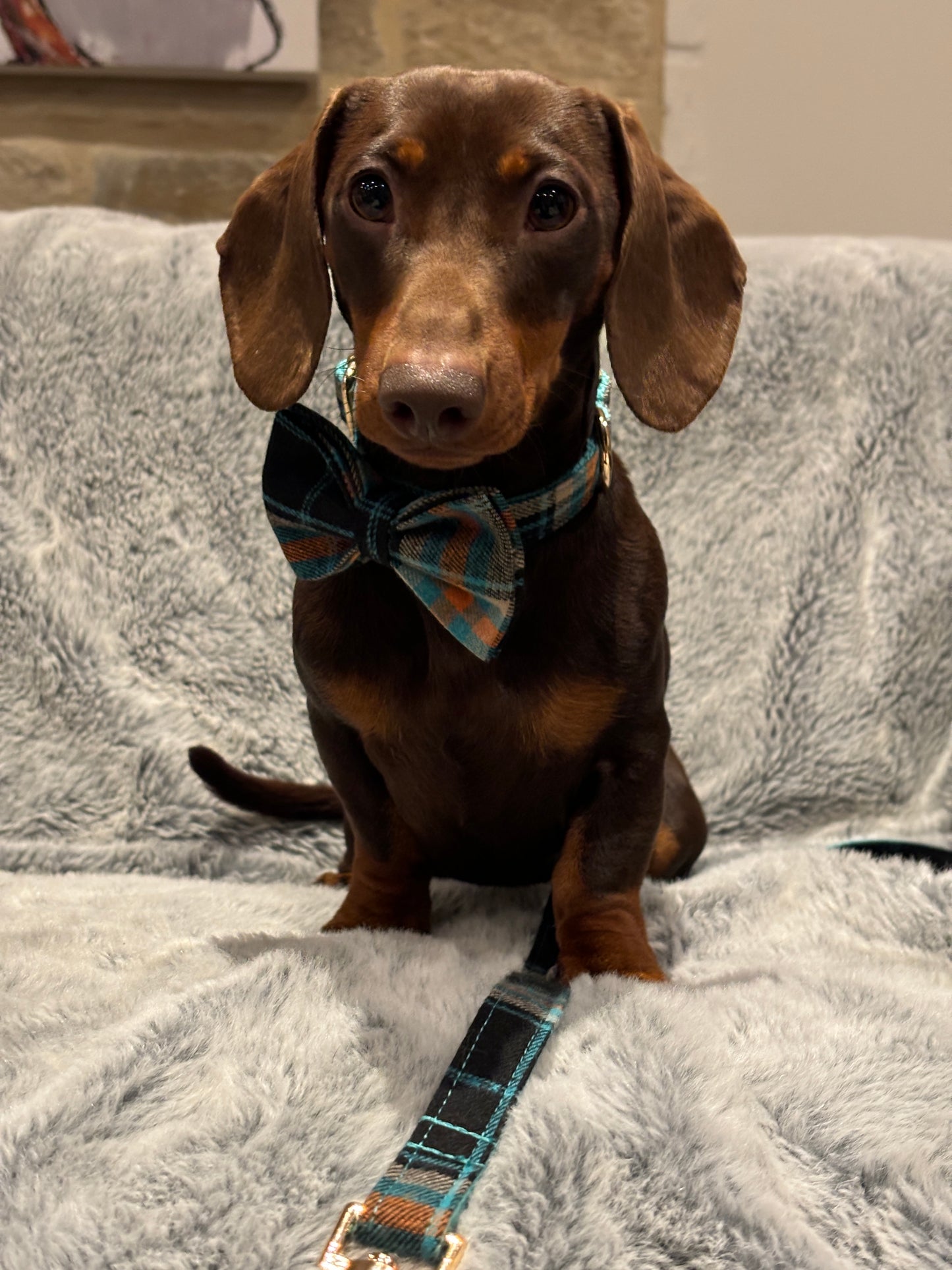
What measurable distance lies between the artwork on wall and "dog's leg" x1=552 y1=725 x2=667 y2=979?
5.77ft

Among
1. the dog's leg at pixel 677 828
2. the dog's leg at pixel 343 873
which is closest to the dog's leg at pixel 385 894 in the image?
the dog's leg at pixel 343 873

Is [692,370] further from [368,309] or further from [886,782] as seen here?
[886,782]

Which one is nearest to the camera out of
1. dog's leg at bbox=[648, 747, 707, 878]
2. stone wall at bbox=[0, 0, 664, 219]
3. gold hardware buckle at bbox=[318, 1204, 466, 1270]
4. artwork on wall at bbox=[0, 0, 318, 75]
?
Result: gold hardware buckle at bbox=[318, 1204, 466, 1270]

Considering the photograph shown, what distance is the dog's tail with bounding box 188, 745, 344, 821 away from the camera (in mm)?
1654

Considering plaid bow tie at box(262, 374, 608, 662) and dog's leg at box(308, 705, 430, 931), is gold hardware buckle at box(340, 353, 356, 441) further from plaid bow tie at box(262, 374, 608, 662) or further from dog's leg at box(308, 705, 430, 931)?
dog's leg at box(308, 705, 430, 931)

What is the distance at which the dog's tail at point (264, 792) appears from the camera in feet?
5.43

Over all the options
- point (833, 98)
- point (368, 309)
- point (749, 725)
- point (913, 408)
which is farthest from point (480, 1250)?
point (833, 98)

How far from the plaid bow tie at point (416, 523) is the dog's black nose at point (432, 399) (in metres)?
0.19

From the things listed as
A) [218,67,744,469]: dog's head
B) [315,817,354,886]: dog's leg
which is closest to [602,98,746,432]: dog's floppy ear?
[218,67,744,469]: dog's head

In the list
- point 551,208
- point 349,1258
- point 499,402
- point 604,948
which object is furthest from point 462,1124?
point 551,208

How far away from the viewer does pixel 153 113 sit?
8.04 feet

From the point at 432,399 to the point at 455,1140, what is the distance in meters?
0.54

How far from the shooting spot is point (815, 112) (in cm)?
240

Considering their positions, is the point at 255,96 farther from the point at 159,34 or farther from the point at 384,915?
the point at 384,915
